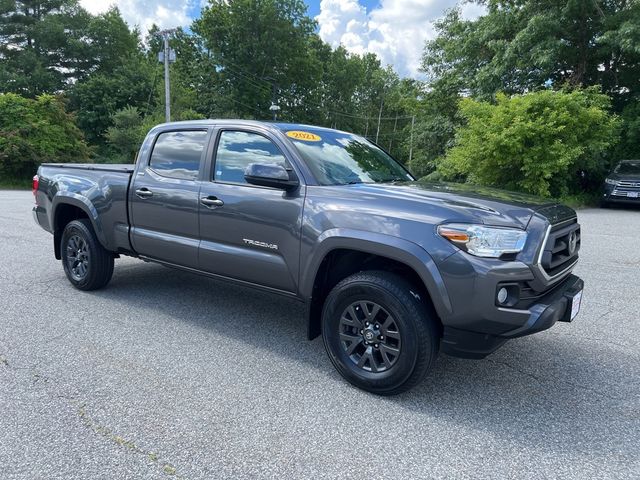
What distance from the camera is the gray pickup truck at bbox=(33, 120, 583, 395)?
2.59 metres

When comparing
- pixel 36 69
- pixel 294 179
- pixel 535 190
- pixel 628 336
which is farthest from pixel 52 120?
pixel 628 336

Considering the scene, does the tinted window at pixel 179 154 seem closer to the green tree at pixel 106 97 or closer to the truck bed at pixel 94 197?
the truck bed at pixel 94 197

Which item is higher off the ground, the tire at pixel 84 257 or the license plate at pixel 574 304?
the license plate at pixel 574 304

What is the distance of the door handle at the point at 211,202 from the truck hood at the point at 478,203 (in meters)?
1.15

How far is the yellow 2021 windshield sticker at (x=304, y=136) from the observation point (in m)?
3.65

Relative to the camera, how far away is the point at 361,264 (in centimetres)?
329

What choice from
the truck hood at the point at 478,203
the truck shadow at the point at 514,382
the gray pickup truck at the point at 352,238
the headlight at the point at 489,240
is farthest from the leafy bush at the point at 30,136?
the headlight at the point at 489,240

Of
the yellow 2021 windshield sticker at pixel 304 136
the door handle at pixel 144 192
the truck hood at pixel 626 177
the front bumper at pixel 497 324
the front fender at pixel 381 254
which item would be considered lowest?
the front bumper at pixel 497 324

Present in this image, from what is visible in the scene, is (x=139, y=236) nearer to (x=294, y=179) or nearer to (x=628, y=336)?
(x=294, y=179)

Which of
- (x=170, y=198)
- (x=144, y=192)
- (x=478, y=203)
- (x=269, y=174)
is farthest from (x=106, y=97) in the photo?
(x=478, y=203)

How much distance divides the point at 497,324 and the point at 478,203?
77 cm

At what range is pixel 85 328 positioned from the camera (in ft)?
12.9

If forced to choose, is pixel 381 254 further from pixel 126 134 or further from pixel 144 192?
pixel 126 134

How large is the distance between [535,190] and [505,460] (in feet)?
42.1
